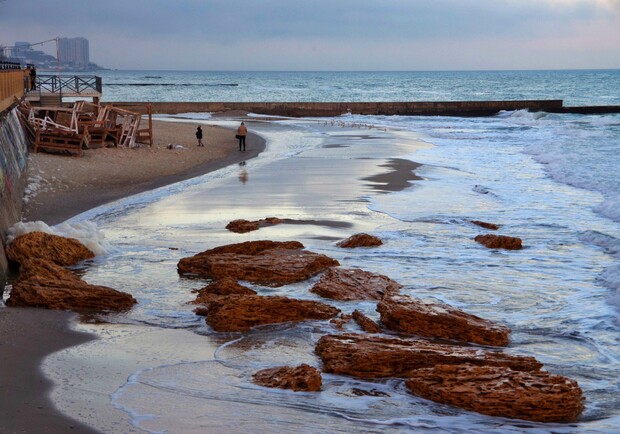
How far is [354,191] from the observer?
21.1 metres

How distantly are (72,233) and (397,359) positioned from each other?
7133mm

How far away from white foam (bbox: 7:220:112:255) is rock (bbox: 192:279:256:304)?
313 centimetres

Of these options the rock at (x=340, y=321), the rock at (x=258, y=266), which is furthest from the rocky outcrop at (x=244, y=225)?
the rock at (x=340, y=321)

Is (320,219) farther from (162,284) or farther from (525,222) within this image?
(162,284)

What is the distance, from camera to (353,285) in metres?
11.2

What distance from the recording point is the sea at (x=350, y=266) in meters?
7.00

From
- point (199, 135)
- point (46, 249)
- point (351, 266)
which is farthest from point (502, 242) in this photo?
point (199, 135)

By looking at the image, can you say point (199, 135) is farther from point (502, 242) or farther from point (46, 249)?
point (46, 249)

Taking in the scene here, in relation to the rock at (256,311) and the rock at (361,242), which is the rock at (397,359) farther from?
the rock at (361,242)

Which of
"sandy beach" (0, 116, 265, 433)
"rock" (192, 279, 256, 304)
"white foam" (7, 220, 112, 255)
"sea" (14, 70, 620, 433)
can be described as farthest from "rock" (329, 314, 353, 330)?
"white foam" (7, 220, 112, 255)

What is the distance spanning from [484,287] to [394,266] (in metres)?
1.64

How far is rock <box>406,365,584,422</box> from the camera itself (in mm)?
6957

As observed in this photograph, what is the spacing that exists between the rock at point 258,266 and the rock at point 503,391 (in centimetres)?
451

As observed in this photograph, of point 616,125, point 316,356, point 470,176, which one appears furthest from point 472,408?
point 616,125
